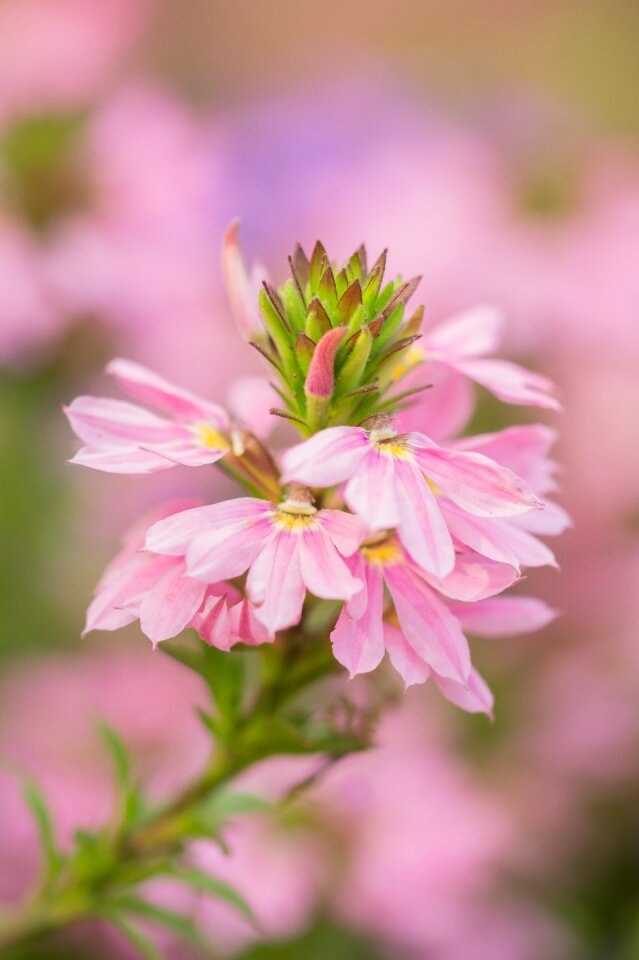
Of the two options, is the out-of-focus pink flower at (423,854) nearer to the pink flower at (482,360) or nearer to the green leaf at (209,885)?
the green leaf at (209,885)

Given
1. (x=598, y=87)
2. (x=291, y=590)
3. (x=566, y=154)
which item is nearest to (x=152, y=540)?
(x=291, y=590)

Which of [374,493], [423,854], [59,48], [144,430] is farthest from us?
[59,48]

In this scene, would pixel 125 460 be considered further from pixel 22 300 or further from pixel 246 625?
pixel 22 300

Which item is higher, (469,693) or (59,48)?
(59,48)

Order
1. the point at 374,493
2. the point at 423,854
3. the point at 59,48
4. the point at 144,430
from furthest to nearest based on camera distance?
the point at 59,48 < the point at 423,854 < the point at 144,430 < the point at 374,493

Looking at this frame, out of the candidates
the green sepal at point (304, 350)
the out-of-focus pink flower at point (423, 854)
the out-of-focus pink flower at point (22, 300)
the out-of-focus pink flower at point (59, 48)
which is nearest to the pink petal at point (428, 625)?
the green sepal at point (304, 350)

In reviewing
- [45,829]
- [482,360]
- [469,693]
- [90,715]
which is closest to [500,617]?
[469,693]
